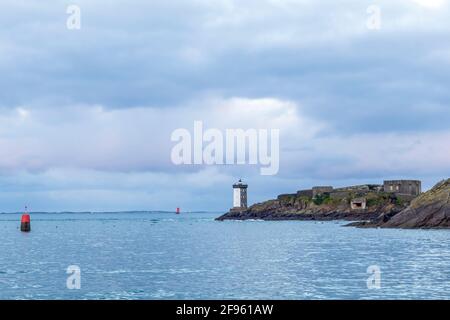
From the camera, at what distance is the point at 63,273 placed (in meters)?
67.9

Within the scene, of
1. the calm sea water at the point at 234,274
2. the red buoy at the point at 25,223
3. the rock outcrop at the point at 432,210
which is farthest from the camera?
the red buoy at the point at 25,223

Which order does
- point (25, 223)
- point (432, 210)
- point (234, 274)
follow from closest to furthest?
point (234, 274)
point (432, 210)
point (25, 223)

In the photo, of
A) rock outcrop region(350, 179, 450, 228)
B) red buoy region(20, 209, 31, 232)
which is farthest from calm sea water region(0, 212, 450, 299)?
red buoy region(20, 209, 31, 232)

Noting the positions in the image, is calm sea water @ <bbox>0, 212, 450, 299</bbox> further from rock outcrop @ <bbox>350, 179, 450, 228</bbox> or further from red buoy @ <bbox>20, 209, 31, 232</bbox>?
red buoy @ <bbox>20, 209, 31, 232</bbox>

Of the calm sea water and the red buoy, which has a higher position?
the red buoy

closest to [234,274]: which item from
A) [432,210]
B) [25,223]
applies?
[432,210]

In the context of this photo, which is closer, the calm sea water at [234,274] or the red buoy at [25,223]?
the calm sea water at [234,274]

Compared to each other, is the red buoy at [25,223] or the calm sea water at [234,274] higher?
the red buoy at [25,223]

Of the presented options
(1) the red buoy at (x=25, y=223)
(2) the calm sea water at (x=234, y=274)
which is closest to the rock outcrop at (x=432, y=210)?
(2) the calm sea water at (x=234, y=274)

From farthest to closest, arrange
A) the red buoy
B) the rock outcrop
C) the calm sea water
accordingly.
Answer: the red buoy, the rock outcrop, the calm sea water

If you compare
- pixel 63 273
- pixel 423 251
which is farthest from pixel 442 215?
pixel 63 273

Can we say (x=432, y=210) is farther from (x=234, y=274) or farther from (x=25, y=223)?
(x=25, y=223)

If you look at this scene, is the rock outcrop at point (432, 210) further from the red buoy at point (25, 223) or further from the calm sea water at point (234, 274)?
the red buoy at point (25, 223)
